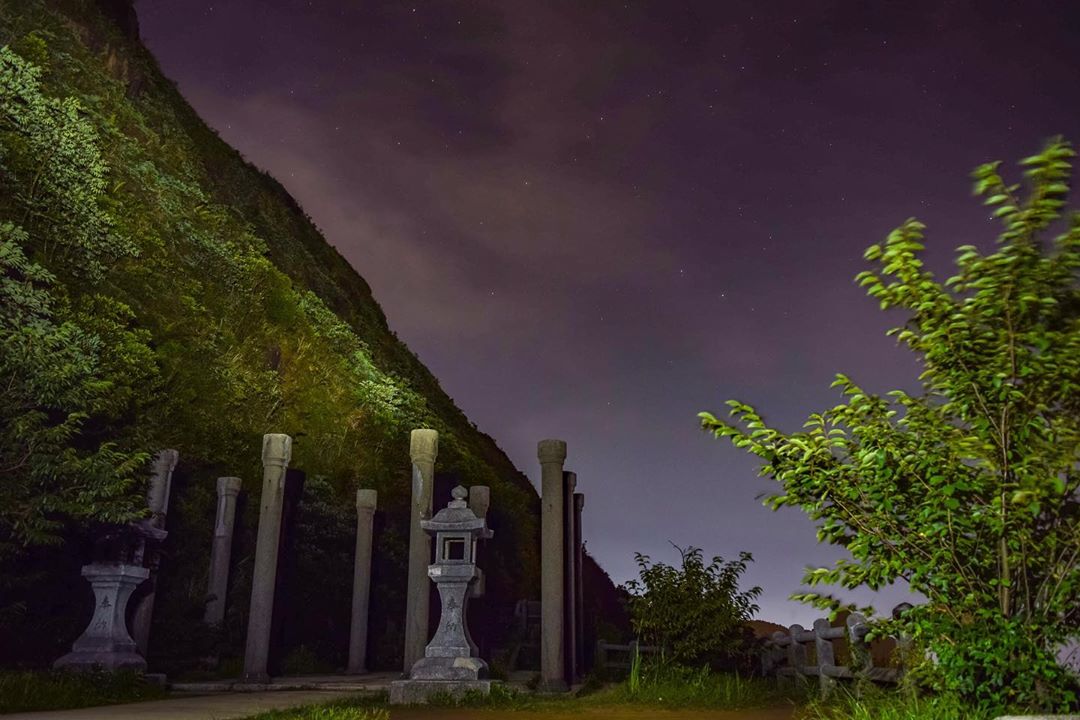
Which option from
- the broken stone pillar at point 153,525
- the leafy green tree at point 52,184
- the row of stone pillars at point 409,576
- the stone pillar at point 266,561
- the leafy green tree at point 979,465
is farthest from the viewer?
the leafy green tree at point 52,184

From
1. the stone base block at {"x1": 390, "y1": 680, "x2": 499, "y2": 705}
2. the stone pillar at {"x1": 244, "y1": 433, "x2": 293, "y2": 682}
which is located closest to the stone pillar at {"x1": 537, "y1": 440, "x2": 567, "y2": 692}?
the stone base block at {"x1": 390, "y1": 680, "x2": 499, "y2": 705}

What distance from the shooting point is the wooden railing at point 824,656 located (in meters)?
10.9

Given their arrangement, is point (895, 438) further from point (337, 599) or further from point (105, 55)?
point (105, 55)

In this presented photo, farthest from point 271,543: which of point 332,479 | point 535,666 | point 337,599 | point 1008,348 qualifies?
point 1008,348

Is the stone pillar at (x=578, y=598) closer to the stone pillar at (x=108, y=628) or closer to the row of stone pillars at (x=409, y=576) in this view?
the row of stone pillars at (x=409, y=576)

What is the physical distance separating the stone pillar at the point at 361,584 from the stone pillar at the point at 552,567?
7.54 metres

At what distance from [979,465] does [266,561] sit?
14174mm

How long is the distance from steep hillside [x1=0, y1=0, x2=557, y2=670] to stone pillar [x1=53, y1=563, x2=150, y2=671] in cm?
138

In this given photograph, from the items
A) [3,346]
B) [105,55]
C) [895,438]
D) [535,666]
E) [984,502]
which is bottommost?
[535,666]

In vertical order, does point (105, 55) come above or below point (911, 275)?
above

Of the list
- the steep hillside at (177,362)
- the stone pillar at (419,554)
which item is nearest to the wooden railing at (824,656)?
the stone pillar at (419,554)

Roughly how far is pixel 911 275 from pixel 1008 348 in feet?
2.90

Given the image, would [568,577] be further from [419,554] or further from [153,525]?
[153,525]

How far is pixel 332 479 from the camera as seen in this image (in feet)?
96.8
